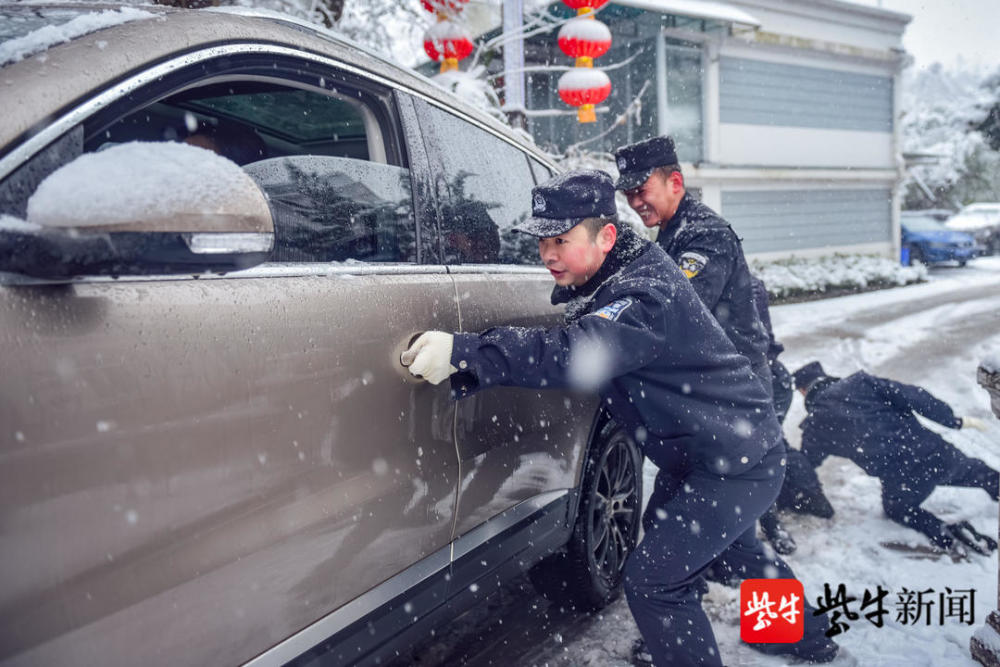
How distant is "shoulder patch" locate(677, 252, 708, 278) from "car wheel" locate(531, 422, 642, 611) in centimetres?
71

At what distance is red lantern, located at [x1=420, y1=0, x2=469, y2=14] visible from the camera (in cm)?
673

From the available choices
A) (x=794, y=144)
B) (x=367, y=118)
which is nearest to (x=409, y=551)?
(x=367, y=118)

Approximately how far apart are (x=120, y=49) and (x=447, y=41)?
6029 millimetres

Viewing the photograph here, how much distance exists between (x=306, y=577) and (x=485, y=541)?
0.75 metres

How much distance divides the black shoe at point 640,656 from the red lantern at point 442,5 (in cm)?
574

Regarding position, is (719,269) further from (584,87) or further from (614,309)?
(584,87)

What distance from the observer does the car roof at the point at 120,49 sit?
121 centimetres

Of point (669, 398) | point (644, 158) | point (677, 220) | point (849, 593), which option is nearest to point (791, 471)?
point (849, 593)

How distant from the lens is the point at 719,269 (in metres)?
3.17

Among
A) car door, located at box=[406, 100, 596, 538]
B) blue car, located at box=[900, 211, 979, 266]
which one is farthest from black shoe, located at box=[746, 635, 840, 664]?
blue car, located at box=[900, 211, 979, 266]

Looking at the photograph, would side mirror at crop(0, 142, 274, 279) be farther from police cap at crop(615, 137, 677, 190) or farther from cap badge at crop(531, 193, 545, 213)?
police cap at crop(615, 137, 677, 190)

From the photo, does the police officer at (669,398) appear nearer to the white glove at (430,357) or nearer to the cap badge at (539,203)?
the cap badge at (539,203)

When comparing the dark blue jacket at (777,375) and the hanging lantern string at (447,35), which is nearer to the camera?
the dark blue jacket at (777,375)

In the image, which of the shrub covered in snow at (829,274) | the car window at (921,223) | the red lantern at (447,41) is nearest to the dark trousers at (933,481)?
the red lantern at (447,41)
